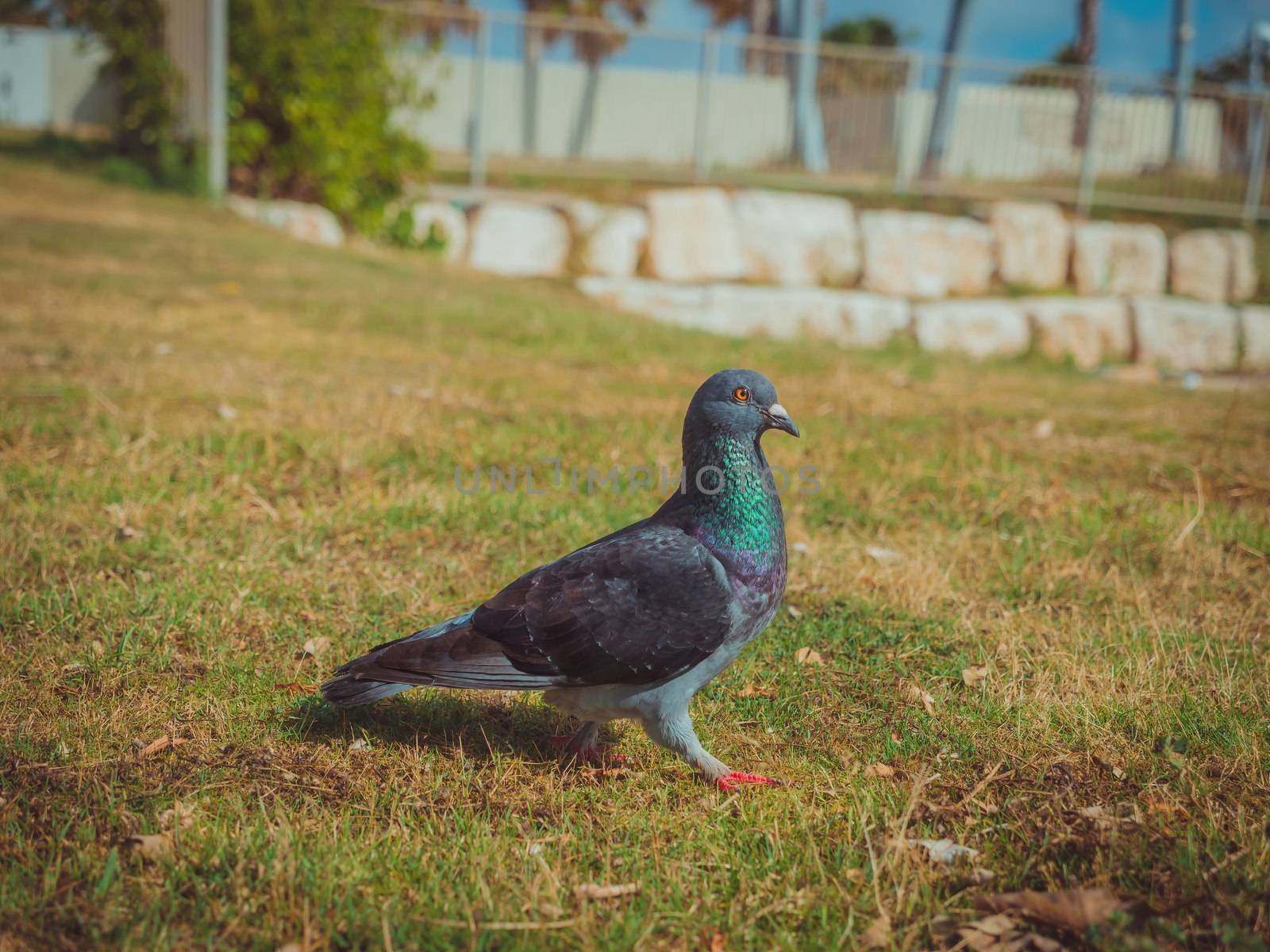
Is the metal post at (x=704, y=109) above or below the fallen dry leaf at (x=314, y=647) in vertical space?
above

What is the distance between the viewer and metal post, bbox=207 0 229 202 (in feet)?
37.1

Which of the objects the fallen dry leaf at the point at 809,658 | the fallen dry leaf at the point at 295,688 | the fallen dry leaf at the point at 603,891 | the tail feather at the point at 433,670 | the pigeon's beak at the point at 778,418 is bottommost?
the fallen dry leaf at the point at 603,891

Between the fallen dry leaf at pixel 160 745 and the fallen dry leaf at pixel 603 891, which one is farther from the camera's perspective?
the fallen dry leaf at pixel 160 745

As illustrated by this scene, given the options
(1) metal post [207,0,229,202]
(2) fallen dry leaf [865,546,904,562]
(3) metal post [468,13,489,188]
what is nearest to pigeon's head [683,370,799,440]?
(2) fallen dry leaf [865,546,904,562]

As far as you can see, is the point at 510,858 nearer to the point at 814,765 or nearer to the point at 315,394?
the point at 814,765

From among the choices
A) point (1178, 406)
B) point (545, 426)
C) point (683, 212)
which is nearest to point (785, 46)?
point (683, 212)

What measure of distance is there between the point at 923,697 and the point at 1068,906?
105 centimetres

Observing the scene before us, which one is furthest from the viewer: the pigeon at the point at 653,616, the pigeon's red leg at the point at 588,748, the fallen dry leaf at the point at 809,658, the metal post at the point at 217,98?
the metal post at the point at 217,98

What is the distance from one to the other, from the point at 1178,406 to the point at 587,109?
11722mm

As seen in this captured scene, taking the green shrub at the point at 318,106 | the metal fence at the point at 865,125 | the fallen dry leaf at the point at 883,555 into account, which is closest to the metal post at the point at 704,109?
the metal fence at the point at 865,125

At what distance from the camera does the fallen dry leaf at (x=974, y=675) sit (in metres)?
3.17

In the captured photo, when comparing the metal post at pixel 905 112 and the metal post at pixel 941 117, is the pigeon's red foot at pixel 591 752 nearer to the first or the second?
the metal post at pixel 905 112

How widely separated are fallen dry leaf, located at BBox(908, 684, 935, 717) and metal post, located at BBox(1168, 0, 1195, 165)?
46.2ft

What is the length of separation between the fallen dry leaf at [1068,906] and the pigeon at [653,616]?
27.4 inches
